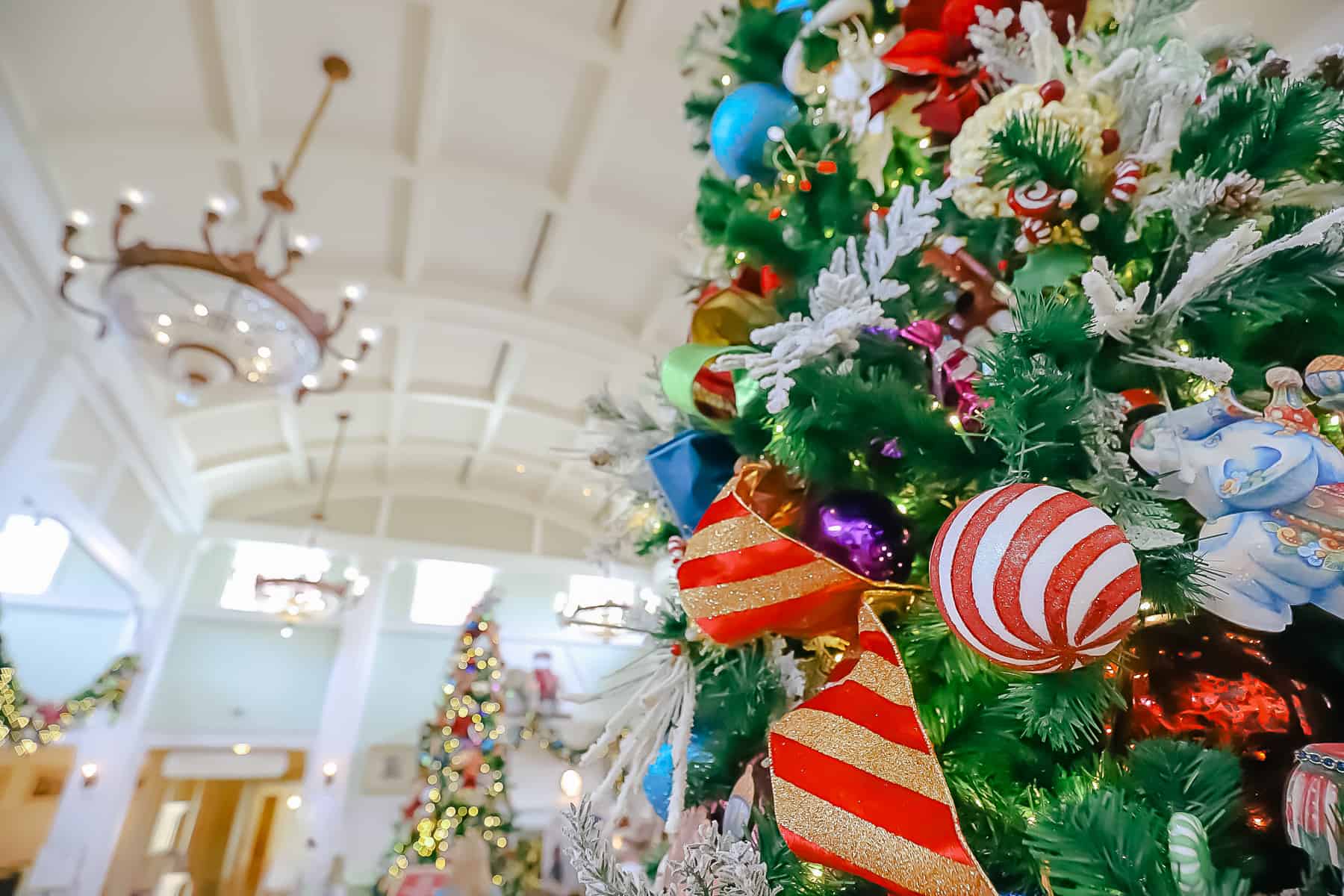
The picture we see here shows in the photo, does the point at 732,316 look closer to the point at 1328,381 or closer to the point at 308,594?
the point at 1328,381

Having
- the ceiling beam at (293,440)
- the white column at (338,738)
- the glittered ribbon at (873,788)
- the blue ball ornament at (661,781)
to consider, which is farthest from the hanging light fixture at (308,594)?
the glittered ribbon at (873,788)

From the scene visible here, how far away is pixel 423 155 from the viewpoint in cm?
326

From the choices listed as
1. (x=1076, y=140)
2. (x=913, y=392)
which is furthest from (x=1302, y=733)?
(x=1076, y=140)

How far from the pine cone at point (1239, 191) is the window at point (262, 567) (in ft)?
22.7

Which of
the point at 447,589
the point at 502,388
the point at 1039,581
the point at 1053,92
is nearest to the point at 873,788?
the point at 1039,581

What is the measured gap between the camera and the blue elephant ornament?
360 mm

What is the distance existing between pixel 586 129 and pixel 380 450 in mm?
4175

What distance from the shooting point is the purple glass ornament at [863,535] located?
541mm

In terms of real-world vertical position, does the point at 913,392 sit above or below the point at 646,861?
above

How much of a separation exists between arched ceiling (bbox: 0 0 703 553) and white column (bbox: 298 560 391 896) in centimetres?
215

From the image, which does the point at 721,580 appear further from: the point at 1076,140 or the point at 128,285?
the point at 128,285

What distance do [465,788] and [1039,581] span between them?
388 cm

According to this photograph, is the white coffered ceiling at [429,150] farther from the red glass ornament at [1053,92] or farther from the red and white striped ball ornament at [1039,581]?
the red and white striped ball ornament at [1039,581]

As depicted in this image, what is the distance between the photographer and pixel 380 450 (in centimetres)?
618
